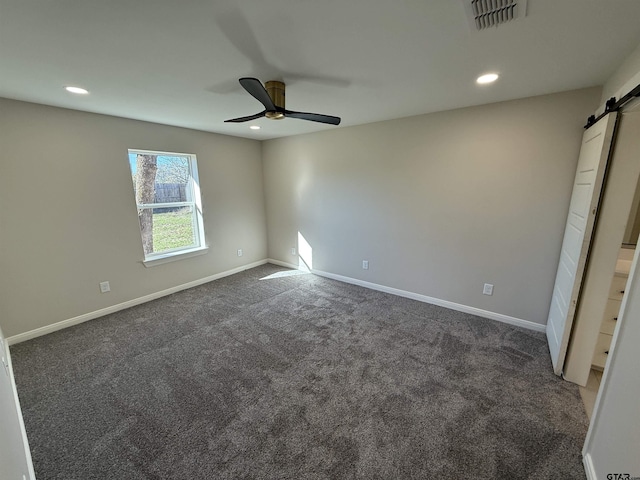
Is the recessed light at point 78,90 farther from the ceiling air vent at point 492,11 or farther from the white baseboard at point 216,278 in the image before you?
the ceiling air vent at point 492,11

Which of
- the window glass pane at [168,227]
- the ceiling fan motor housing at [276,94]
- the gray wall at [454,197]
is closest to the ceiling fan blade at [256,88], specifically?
the ceiling fan motor housing at [276,94]

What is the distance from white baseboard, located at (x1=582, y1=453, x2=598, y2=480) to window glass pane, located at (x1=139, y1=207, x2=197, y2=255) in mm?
4430

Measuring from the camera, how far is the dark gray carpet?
144 centimetres

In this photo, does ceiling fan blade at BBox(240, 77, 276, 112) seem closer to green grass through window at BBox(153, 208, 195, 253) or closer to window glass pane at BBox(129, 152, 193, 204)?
window glass pane at BBox(129, 152, 193, 204)

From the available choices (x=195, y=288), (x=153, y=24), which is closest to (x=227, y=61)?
(x=153, y=24)

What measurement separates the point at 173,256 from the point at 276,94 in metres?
2.80

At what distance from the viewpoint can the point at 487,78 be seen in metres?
1.97

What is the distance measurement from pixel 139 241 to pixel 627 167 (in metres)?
4.60

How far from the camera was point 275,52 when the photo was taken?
1.57 metres

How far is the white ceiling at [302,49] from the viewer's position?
120 cm

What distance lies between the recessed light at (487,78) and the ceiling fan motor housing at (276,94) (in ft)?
4.92

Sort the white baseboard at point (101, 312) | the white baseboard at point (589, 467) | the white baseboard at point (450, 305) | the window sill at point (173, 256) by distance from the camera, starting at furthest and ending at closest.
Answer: the window sill at point (173, 256)
the white baseboard at point (450, 305)
the white baseboard at point (101, 312)
the white baseboard at point (589, 467)

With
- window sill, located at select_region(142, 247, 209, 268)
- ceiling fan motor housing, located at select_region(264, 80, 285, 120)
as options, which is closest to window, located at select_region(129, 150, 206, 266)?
window sill, located at select_region(142, 247, 209, 268)

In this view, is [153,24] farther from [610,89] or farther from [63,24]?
[610,89]
